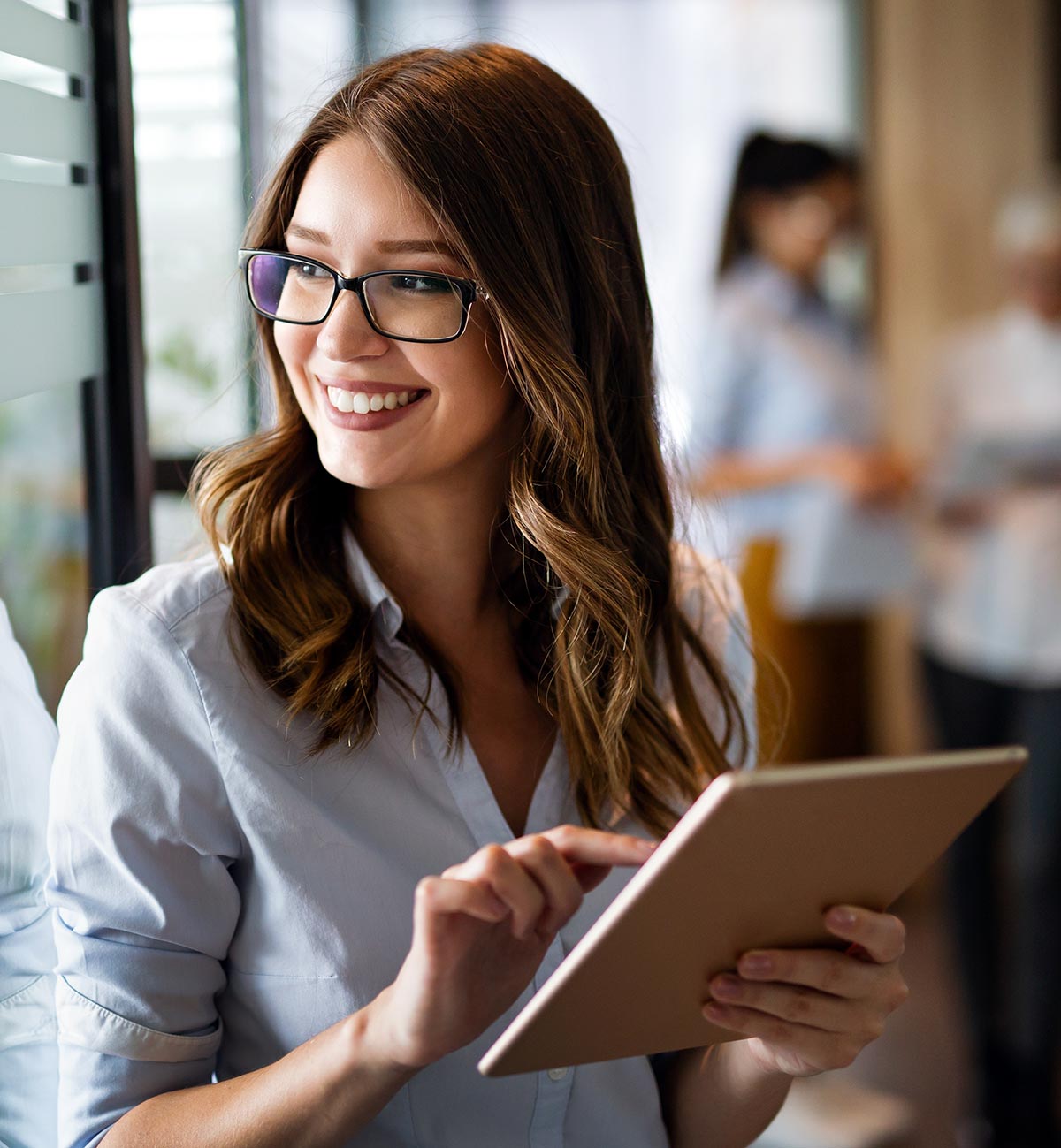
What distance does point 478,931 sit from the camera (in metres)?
0.87

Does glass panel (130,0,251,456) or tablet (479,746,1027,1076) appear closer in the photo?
tablet (479,746,1027,1076)

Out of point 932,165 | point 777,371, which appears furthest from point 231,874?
point 932,165

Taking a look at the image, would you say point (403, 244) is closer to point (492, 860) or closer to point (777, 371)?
point (492, 860)

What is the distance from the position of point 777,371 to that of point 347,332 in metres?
2.44

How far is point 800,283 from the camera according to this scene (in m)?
3.42

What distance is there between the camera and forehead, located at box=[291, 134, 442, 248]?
1.09 m

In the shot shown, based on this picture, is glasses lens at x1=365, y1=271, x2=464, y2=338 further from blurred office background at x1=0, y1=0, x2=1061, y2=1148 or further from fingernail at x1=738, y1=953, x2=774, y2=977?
fingernail at x1=738, y1=953, x2=774, y2=977

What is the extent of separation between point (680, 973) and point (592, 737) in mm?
356

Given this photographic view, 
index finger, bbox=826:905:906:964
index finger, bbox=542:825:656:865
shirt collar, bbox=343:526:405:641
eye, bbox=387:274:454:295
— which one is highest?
eye, bbox=387:274:454:295

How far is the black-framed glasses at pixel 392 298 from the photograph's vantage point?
1.10 m

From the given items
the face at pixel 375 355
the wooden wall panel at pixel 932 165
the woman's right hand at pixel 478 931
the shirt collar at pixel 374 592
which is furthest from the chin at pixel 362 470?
the wooden wall panel at pixel 932 165

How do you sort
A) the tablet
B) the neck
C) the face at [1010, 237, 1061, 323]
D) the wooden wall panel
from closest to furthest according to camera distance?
the tablet, the neck, the face at [1010, 237, 1061, 323], the wooden wall panel

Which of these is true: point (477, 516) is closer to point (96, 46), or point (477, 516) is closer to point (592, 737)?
point (592, 737)

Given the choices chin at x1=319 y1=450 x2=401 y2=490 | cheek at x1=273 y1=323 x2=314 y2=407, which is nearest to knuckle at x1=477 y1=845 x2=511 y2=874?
chin at x1=319 y1=450 x2=401 y2=490
